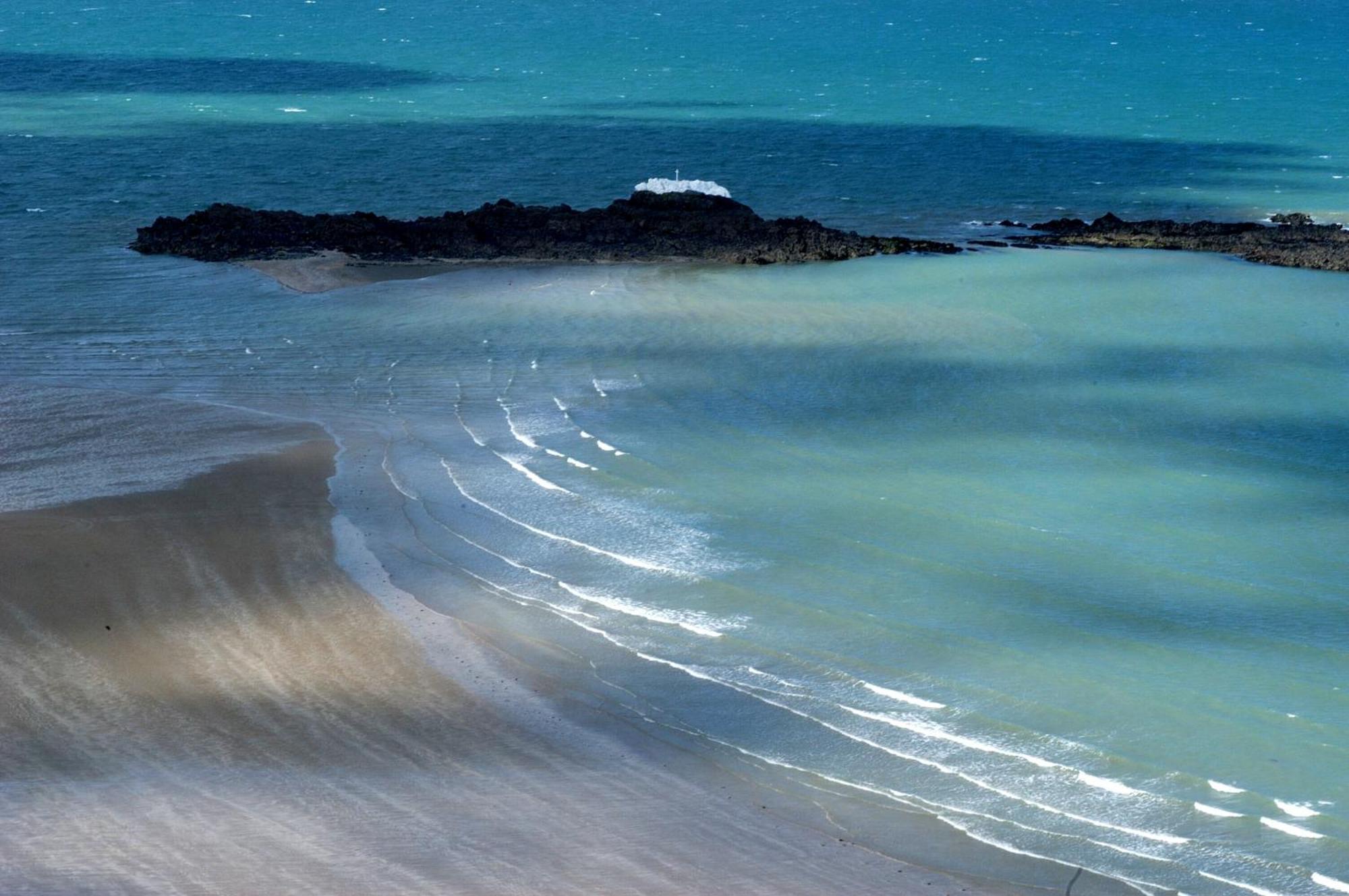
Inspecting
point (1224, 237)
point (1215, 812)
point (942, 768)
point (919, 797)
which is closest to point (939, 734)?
point (942, 768)

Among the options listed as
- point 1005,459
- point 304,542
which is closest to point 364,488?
point 304,542

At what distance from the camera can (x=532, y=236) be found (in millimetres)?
19953

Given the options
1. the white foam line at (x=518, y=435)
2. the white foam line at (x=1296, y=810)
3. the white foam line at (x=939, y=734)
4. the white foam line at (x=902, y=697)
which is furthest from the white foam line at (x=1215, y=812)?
the white foam line at (x=518, y=435)

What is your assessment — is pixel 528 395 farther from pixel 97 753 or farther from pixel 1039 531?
pixel 97 753

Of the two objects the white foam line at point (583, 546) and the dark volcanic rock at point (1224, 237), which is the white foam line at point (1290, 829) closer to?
the white foam line at point (583, 546)

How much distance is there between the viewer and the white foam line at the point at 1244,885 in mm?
6340

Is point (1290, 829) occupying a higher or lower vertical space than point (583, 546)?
lower

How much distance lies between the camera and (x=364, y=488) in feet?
36.6

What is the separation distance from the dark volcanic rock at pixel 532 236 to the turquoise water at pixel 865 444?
0.63m

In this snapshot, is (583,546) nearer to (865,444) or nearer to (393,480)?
(393,480)

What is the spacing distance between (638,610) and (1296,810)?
3717 mm

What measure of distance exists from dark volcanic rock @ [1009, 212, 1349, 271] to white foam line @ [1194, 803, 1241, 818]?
13674mm

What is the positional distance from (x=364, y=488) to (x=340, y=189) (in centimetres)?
1480

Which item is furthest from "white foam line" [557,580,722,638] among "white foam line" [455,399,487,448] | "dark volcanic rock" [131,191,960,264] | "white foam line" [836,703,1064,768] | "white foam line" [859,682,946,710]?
"dark volcanic rock" [131,191,960,264]
